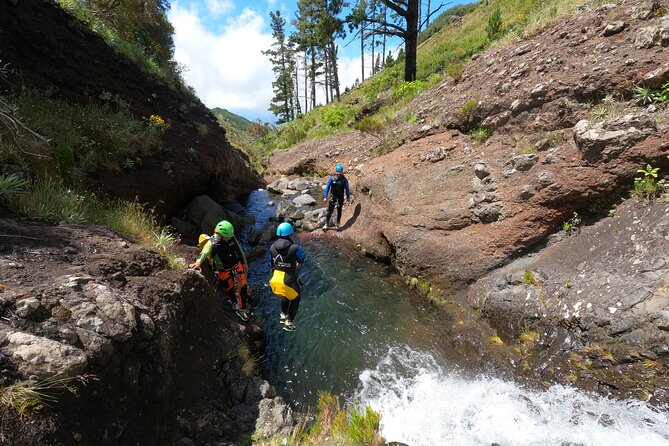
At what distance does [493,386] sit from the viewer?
17.1ft

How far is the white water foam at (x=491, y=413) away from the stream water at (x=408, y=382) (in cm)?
1

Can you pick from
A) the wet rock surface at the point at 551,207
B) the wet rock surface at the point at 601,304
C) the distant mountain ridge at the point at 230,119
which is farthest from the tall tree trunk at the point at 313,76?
the wet rock surface at the point at 601,304

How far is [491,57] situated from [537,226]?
715 centimetres

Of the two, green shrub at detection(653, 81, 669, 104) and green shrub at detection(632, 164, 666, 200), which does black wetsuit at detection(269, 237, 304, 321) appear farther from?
green shrub at detection(653, 81, 669, 104)

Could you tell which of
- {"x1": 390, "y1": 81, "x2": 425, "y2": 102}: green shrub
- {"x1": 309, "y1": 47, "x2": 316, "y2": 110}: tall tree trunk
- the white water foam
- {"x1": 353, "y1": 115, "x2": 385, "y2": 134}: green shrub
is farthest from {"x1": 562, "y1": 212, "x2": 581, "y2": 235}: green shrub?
{"x1": 309, "y1": 47, "x2": 316, "y2": 110}: tall tree trunk

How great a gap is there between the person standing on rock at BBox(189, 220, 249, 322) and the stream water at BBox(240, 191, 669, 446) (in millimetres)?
973

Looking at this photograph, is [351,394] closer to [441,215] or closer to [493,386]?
[493,386]

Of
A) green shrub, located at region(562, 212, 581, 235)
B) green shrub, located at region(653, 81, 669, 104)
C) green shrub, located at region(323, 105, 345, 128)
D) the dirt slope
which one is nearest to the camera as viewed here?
green shrub, located at region(653, 81, 669, 104)

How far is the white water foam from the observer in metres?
4.11

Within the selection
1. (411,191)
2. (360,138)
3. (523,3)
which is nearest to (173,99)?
(360,138)

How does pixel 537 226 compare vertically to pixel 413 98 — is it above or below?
below

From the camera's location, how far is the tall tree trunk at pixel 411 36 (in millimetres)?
15469

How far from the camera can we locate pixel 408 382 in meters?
5.51

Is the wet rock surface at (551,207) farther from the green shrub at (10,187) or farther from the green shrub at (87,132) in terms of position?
the green shrub at (10,187)
